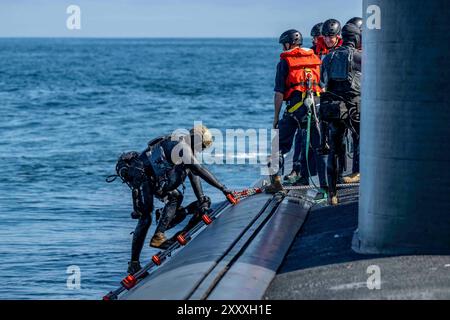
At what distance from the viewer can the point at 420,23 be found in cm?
1038

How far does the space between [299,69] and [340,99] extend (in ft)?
4.43

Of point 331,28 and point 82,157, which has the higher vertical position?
point 331,28

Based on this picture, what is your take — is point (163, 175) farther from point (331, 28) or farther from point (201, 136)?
point (331, 28)

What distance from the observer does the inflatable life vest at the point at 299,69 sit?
16.8 m

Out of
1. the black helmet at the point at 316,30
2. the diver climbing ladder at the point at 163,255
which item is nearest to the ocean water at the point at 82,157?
the diver climbing ladder at the point at 163,255

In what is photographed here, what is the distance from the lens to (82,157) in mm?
38781

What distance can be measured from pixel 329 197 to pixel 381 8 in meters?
5.31

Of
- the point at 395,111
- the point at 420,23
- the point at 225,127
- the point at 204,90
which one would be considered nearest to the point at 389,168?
the point at 395,111

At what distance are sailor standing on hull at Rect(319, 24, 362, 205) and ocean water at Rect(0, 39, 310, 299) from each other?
4832 millimetres

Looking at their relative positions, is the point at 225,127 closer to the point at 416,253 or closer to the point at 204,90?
the point at 204,90

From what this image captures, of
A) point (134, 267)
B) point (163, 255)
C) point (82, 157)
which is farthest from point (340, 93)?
point (82, 157)

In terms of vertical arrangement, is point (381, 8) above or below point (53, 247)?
above

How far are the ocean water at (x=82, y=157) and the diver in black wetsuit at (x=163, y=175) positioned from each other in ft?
9.74

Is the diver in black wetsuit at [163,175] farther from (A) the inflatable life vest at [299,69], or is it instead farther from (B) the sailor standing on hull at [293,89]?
(A) the inflatable life vest at [299,69]
